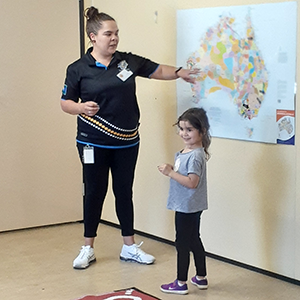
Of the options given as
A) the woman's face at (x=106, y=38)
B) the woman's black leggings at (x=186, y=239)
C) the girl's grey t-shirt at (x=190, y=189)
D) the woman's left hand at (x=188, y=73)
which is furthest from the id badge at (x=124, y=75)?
the woman's black leggings at (x=186, y=239)

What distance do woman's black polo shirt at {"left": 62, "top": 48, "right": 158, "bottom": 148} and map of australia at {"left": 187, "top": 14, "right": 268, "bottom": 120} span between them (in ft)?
1.29

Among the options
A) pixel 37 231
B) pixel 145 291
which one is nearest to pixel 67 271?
pixel 145 291

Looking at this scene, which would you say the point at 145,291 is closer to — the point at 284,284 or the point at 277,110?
the point at 284,284

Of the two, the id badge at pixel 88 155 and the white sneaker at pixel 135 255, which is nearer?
the id badge at pixel 88 155

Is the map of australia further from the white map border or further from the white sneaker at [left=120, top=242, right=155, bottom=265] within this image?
the white sneaker at [left=120, top=242, right=155, bottom=265]

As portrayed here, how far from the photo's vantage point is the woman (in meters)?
3.06

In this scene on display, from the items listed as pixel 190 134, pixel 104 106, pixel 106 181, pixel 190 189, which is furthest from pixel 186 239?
pixel 104 106

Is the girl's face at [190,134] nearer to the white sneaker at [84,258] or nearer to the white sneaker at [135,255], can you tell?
the white sneaker at [135,255]

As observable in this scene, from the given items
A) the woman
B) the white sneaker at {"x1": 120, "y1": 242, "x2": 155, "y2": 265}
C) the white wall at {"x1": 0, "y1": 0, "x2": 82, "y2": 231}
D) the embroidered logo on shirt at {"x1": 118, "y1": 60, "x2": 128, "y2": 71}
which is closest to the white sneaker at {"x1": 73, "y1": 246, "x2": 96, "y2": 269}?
the woman

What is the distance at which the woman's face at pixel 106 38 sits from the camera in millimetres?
3018

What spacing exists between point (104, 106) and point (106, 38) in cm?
36

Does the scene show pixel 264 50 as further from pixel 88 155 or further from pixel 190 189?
pixel 88 155

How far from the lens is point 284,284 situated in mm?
2916

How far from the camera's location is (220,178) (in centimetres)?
323
